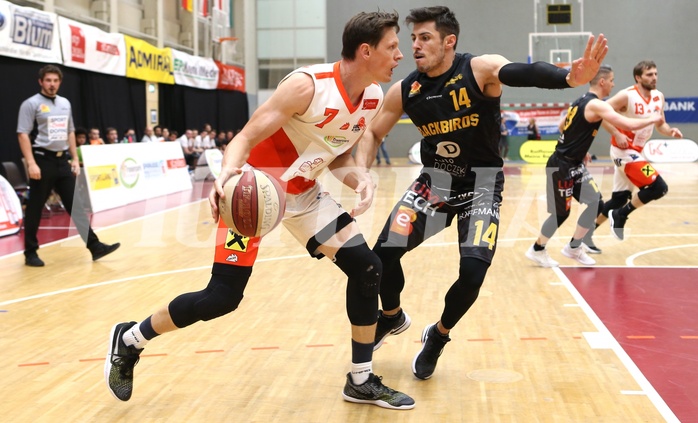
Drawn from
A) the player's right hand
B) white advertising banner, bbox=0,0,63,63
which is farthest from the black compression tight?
white advertising banner, bbox=0,0,63,63

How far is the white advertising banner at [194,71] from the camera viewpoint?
75.9ft

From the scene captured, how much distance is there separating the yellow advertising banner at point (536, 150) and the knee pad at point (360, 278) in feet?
75.8

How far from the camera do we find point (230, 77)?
1113 inches

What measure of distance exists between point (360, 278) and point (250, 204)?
777 millimetres

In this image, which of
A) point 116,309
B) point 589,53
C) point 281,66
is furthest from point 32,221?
point 281,66

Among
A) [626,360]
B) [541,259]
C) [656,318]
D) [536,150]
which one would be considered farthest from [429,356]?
[536,150]

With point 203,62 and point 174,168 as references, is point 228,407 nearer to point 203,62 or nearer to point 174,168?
point 174,168

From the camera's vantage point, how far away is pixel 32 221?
26.3 feet

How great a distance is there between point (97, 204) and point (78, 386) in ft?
30.7

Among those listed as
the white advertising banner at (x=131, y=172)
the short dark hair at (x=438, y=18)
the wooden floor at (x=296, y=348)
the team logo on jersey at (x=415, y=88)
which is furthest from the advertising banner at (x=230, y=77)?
the short dark hair at (x=438, y=18)

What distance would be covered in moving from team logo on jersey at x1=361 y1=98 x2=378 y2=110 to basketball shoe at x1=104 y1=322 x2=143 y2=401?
5.66 ft

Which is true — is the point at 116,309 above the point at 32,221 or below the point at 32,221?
below

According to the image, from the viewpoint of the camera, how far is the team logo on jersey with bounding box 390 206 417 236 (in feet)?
14.4

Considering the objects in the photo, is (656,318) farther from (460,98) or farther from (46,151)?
(46,151)
